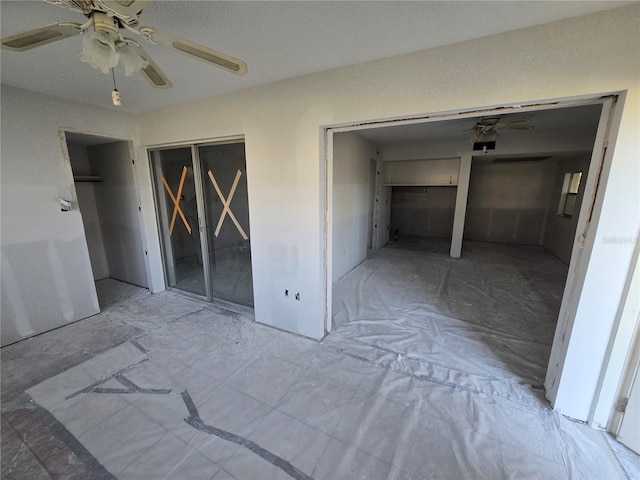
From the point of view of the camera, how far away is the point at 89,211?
161 inches

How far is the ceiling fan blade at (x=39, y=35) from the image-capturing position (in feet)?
3.38

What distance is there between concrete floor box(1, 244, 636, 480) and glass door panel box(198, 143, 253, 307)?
789 mm

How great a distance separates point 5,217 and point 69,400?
1866mm

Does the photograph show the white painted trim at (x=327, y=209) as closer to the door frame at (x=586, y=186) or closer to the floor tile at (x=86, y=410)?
the door frame at (x=586, y=186)

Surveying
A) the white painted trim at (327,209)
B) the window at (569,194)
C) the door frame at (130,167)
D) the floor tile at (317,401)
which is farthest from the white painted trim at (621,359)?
the window at (569,194)

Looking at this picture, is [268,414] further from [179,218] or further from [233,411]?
[179,218]

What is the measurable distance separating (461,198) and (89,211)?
22.5 ft

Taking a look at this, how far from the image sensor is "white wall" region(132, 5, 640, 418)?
1374mm

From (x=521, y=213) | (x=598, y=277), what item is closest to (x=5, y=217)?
(x=598, y=277)

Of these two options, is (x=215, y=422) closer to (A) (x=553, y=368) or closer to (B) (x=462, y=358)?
(B) (x=462, y=358)

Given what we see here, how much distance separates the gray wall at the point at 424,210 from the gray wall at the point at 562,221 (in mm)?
2192

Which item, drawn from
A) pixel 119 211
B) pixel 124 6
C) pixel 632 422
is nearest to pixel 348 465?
pixel 632 422

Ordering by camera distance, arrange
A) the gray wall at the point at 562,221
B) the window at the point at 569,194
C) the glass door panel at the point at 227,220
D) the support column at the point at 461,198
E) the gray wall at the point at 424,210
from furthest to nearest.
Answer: the gray wall at the point at 424,210 → the window at the point at 569,194 → the support column at the point at 461,198 → the gray wall at the point at 562,221 → the glass door panel at the point at 227,220

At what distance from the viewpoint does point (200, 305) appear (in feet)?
10.7
